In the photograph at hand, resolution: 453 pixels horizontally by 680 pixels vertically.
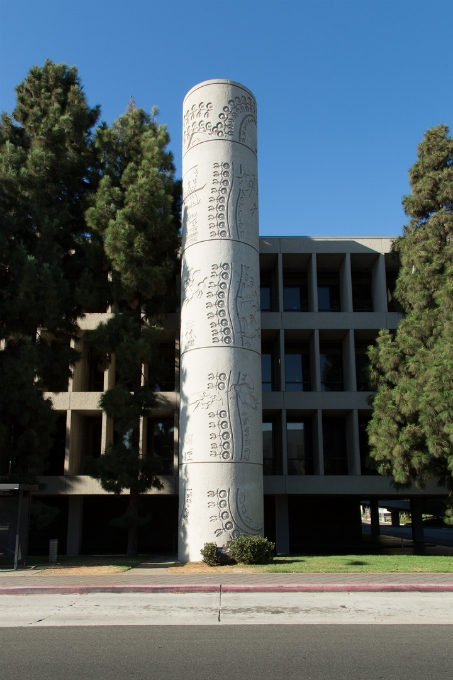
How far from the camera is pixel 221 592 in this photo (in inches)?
468

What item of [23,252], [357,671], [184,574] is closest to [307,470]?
[184,574]

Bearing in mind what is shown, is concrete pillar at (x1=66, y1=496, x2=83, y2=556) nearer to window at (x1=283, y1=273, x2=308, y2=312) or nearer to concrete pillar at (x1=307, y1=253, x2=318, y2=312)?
concrete pillar at (x1=307, y1=253, x2=318, y2=312)

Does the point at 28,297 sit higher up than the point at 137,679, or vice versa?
the point at 28,297

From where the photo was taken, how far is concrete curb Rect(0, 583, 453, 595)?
38.4 ft

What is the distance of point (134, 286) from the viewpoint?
70.8 ft

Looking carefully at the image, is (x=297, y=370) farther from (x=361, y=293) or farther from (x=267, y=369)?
(x=361, y=293)

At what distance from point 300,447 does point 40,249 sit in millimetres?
15365

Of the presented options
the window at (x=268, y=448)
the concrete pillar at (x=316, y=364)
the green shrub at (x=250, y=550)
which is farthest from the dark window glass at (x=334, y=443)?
the green shrub at (x=250, y=550)

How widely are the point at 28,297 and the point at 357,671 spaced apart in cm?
Result: 1670

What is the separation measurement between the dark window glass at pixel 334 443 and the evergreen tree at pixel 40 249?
13.5m

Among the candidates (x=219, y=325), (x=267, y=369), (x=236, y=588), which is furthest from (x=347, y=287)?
(x=236, y=588)

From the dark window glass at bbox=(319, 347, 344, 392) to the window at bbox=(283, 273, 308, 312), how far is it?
2.55 metres

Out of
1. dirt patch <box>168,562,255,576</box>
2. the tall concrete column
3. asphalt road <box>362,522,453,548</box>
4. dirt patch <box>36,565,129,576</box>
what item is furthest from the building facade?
asphalt road <box>362,522,453,548</box>

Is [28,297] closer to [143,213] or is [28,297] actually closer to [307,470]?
[143,213]
